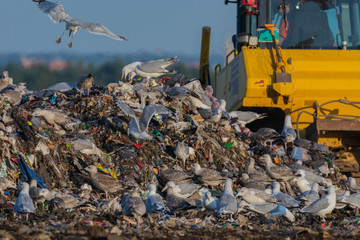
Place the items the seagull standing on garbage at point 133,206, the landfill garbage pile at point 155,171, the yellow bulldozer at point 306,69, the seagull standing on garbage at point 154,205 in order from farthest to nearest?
the yellow bulldozer at point 306,69, the seagull standing on garbage at point 154,205, the seagull standing on garbage at point 133,206, the landfill garbage pile at point 155,171

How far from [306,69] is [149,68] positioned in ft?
9.29

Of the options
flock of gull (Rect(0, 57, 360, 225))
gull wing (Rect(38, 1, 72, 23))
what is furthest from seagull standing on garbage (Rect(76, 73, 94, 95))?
gull wing (Rect(38, 1, 72, 23))

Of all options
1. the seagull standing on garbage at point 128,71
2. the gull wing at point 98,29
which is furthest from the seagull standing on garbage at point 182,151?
the seagull standing on garbage at point 128,71

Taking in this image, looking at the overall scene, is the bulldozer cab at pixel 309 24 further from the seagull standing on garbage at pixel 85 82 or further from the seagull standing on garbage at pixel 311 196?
the seagull standing on garbage at pixel 311 196

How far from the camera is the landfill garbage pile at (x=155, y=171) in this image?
24.1ft

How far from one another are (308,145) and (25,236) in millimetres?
6174

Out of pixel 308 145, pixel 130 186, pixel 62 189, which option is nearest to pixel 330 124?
pixel 308 145

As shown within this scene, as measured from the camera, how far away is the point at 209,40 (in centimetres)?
1480

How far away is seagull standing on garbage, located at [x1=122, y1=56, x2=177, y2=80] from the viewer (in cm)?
1274

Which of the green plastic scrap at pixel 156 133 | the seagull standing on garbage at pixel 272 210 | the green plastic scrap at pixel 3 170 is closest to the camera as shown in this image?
the seagull standing on garbage at pixel 272 210

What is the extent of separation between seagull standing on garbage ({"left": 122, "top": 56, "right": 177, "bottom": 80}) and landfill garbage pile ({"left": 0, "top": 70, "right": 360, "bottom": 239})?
0.86ft

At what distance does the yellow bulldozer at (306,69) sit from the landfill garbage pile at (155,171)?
330 mm

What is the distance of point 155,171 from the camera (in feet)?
31.9

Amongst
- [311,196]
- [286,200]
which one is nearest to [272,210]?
[286,200]
